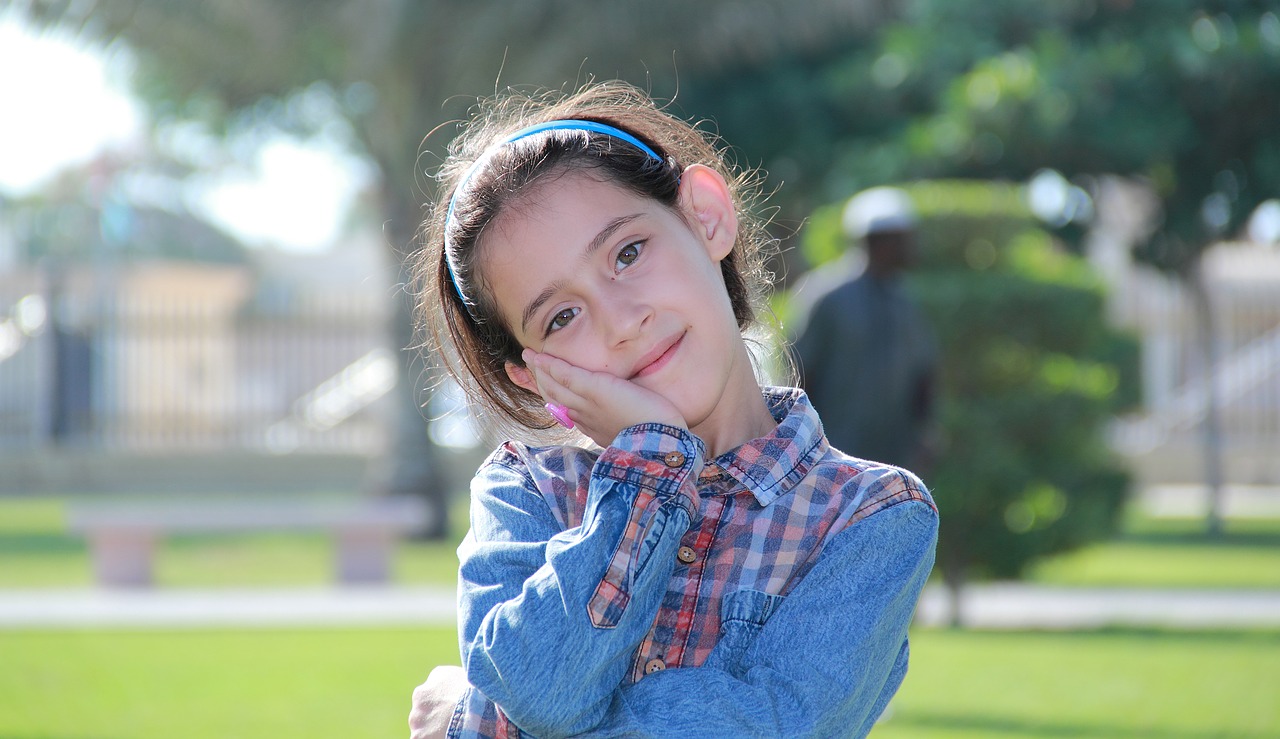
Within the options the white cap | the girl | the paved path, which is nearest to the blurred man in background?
the white cap

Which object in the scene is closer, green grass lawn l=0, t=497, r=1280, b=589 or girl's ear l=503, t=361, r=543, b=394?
girl's ear l=503, t=361, r=543, b=394

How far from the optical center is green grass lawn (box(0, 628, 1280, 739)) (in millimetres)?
5258

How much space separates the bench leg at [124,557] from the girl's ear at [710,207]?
9.08 metres

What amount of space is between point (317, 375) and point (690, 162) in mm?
17033

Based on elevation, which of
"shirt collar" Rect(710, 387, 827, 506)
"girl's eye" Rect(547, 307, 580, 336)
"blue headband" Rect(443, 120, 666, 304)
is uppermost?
"blue headband" Rect(443, 120, 666, 304)

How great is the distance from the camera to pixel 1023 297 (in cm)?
802

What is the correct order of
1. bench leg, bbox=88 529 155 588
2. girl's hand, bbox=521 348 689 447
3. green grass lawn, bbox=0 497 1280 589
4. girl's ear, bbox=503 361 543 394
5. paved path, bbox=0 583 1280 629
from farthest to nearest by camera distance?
green grass lawn, bbox=0 497 1280 589, bench leg, bbox=88 529 155 588, paved path, bbox=0 583 1280 629, girl's ear, bbox=503 361 543 394, girl's hand, bbox=521 348 689 447

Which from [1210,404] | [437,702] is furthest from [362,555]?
[1210,404]

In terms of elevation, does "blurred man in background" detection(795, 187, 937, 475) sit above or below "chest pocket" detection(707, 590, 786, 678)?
above

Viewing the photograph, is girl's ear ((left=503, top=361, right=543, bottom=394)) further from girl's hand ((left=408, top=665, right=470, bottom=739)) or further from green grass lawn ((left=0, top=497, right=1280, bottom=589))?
green grass lawn ((left=0, top=497, right=1280, bottom=589))

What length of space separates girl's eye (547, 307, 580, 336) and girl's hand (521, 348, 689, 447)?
31 millimetres

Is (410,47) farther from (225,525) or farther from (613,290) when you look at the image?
(613,290)

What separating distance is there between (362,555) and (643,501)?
9.13 m

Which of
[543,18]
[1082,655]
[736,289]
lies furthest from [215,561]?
[736,289]
